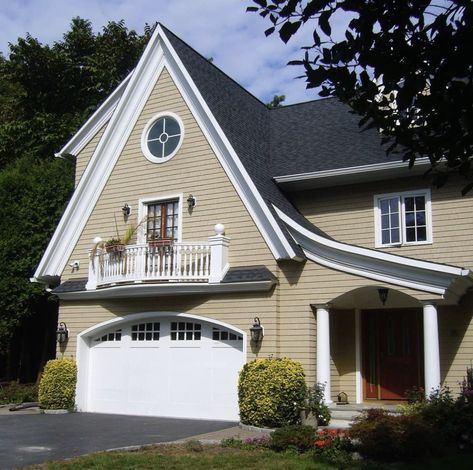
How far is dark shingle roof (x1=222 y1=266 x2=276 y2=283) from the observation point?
48.4ft

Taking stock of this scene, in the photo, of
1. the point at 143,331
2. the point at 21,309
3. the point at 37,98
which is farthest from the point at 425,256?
the point at 37,98

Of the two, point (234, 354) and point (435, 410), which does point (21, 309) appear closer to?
point (234, 354)

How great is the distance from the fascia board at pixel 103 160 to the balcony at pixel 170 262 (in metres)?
2.35

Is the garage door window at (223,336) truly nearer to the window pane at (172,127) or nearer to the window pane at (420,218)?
the window pane at (420,218)

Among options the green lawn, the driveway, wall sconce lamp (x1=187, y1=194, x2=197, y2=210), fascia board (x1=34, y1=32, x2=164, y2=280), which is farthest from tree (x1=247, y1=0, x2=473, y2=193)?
fascia board (x1=34, y1=32, x2=164, y2=280)

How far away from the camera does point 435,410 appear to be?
11.3 meters

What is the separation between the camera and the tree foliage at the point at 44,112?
2127 cm

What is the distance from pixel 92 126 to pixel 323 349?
453 inches

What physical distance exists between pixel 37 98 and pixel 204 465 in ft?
86.2

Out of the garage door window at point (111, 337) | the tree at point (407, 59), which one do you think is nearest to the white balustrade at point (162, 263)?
the garage door window at point (111, 337)

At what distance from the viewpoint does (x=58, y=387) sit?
55.5 feet

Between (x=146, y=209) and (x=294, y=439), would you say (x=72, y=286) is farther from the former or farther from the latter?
(x=294, y=439)

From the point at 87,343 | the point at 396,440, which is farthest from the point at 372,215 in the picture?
the point at 87,343

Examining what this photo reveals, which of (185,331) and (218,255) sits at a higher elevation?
(218,255)
